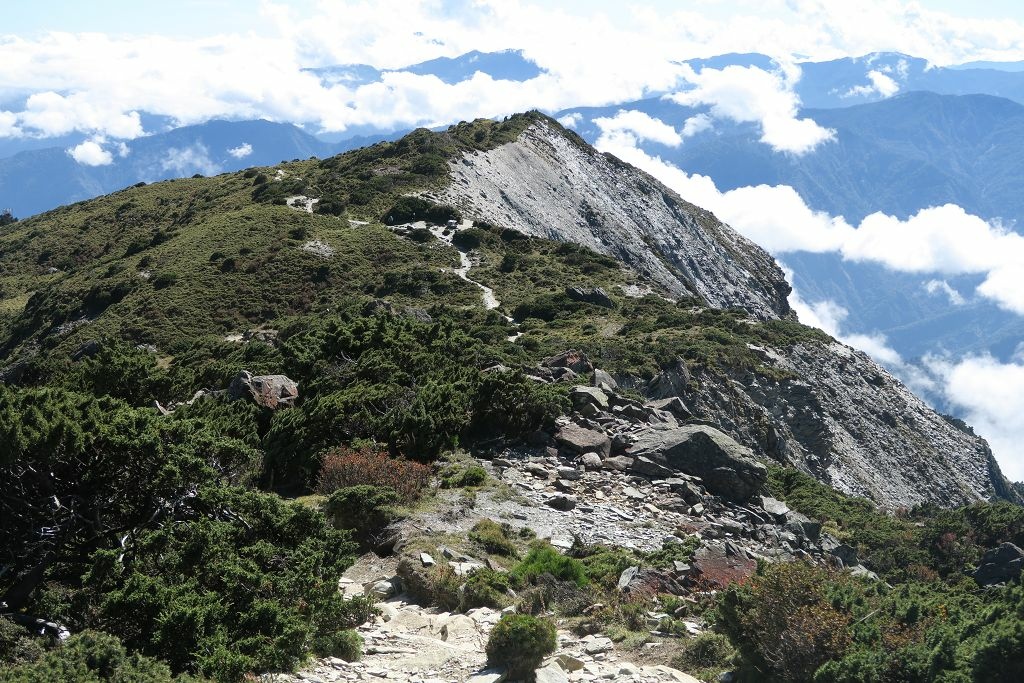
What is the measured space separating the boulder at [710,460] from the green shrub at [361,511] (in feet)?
23.8

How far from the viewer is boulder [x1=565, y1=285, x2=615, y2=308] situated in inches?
2039

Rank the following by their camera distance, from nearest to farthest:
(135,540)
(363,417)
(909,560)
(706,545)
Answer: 1. (135,540)
2. (706,545)
3. (363,417)
4. (909,560)

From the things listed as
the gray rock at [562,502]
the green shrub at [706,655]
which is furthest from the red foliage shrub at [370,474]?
the green shrub at [706,655]

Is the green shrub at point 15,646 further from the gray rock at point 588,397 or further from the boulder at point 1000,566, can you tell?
the boulder at point 1000,566

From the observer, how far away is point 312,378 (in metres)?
24.0

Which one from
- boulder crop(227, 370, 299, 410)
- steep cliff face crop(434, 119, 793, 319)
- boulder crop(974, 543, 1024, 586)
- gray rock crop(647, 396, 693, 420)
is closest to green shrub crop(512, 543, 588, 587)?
boulder crop(227, 370, 299, 410)

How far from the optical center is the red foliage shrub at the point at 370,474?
1641 centimetres

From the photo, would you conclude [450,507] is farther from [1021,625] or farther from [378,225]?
[378,225]

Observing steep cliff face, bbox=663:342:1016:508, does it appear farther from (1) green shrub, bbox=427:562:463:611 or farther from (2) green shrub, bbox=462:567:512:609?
(1) green shrub, bbox=427:562:463:611

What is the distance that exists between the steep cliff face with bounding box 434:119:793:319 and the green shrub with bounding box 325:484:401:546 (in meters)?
58.3

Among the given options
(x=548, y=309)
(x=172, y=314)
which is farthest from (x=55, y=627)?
(x=172, y=314)

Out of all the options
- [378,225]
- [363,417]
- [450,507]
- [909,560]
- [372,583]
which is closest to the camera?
[372,583]

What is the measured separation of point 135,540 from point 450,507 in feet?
→ 24.5

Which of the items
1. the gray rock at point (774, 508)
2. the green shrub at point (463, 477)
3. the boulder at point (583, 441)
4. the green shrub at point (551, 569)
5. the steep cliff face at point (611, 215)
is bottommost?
the green shrub at point (463, 477)
